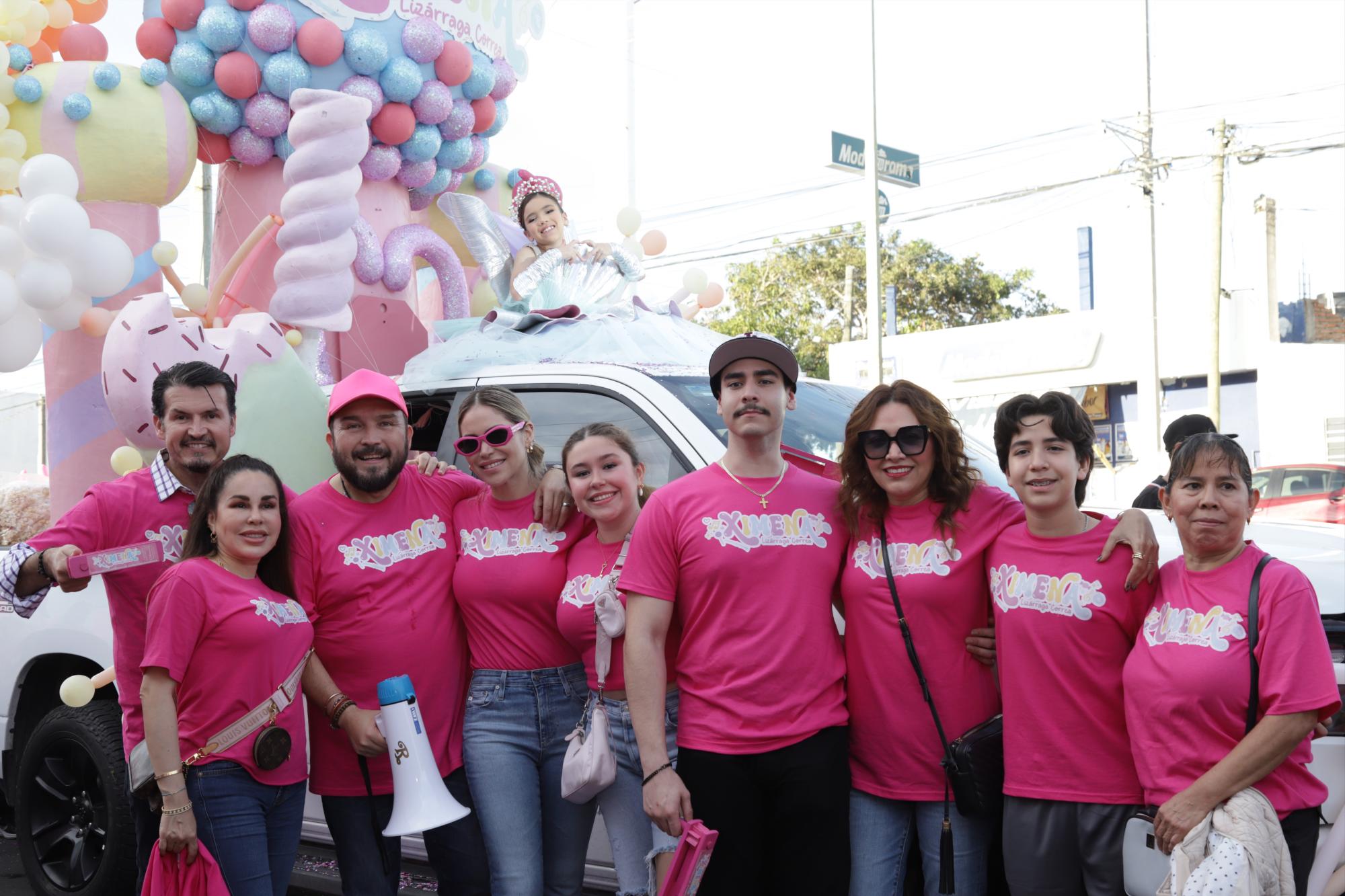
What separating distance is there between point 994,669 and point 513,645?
1280mm

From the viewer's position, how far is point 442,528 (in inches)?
142

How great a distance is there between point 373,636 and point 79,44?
13.7 feet

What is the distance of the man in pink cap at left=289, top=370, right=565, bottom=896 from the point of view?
343 centimetres

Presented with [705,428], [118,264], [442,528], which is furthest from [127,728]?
[118,264]

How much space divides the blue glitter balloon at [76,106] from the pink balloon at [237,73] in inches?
26.6

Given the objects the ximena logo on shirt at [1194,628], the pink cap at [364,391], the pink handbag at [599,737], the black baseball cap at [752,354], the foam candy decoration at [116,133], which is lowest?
the pink handbag at [599,737]

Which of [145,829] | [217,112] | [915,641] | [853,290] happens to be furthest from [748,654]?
[853,290]

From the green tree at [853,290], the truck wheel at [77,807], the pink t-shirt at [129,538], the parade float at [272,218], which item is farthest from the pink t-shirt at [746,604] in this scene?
the green tree at [853,290]

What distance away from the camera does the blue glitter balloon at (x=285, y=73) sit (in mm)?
6027

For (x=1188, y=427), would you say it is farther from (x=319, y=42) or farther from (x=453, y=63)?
(x=319, y=42)

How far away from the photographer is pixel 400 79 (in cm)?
627

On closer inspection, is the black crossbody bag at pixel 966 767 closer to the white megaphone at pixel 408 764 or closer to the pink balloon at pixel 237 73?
the white megaphone at pixel 408 764

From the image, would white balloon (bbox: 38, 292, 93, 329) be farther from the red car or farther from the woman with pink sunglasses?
the red car

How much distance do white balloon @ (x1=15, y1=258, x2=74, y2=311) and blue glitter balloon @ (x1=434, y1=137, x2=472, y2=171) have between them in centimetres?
250
